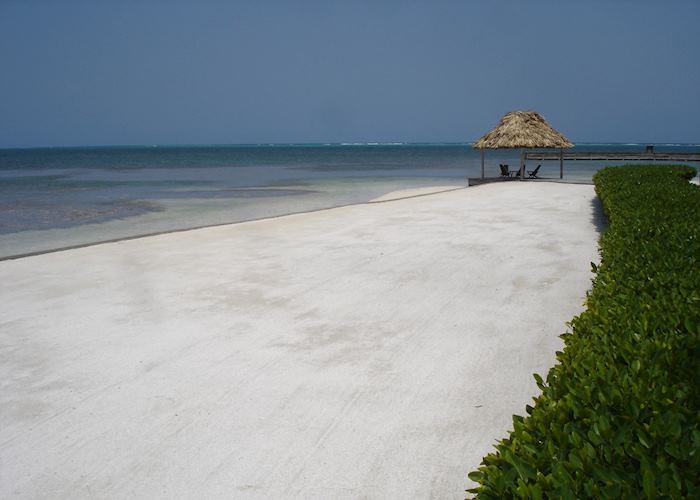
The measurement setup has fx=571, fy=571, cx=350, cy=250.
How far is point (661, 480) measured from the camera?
5.67 feet

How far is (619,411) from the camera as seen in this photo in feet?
7.28

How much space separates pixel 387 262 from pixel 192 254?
11.2 ft

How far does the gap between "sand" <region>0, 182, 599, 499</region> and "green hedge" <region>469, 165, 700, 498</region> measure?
1.12m

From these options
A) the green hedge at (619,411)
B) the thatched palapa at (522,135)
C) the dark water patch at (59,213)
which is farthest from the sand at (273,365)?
the thatched palapa at (522,135)

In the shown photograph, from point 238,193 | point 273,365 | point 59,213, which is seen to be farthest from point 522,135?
point 273,365

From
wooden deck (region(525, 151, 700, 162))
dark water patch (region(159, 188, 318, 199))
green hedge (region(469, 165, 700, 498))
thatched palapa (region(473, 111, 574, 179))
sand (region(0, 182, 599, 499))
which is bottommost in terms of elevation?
sand (region(0, 182, 599, 499))

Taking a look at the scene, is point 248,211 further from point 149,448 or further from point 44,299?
point 149,448

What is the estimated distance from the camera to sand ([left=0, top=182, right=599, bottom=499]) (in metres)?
3.51

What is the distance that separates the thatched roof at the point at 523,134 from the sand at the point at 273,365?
18.8 m

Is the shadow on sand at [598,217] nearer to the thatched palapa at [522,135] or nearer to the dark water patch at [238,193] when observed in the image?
the thatched palapa at [522,135]

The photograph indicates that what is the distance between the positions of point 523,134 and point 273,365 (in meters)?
25.2

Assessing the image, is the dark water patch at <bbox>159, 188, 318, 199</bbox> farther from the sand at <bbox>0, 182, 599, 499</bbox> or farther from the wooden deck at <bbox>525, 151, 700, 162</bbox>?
the sand at <bbox>0, 182, 599, 499</bbox>

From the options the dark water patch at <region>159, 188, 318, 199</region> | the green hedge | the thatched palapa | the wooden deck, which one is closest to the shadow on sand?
the green hedge

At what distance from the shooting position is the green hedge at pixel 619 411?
1806 millimetres
